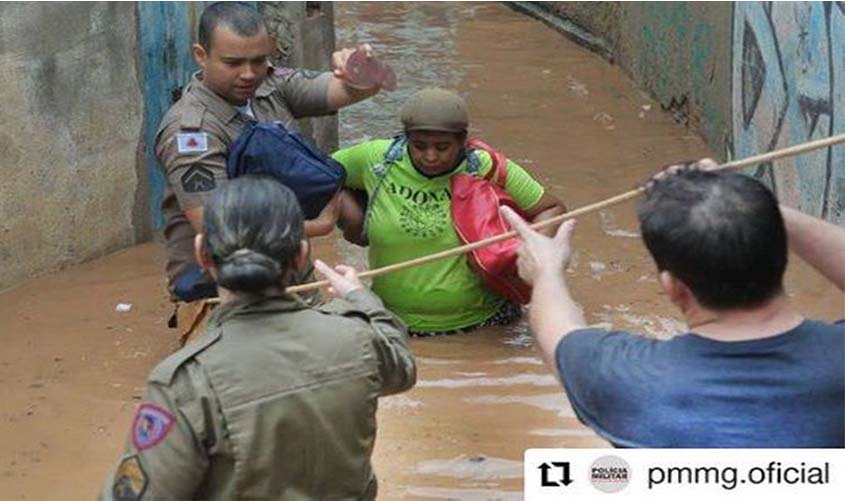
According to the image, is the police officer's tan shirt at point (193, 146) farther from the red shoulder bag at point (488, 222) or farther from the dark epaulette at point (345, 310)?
the dark epaulette at point (345, 310)

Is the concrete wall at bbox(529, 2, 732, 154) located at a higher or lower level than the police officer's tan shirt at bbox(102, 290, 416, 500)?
lower

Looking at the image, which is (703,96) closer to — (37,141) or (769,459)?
(37,141)

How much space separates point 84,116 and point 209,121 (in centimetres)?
227

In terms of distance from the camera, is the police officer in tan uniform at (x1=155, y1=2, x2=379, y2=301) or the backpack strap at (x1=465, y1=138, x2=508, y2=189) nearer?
the police officer in tan uniform at (x1=155, y1=2, x2=379, y2=301)

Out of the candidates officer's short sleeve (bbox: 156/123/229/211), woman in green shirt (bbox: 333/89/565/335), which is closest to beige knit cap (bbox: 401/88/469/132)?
woman in green shirt (bbox: 333/89/565/335)

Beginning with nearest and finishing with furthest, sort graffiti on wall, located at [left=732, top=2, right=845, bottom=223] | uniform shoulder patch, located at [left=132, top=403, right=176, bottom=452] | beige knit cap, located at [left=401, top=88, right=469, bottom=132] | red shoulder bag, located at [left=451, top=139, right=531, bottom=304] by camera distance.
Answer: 1. uniform shoulder patch, located at [left=132, top=403, right=176, bottom=452]
2. beige knit cap, located at [left=401, top=88, right=469, bottom=132]
3. red shoulder bag, located at [left=451, top=139, right=531, bottom=304]
4. graffiti on wall, located at [left=732, top=2, right=845, bottom=223]

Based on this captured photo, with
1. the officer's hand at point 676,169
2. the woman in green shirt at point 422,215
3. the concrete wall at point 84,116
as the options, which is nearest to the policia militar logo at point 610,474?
the officer's hand at point 676,169

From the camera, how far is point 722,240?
2.95m

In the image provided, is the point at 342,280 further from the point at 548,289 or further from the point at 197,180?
the point at 197,180

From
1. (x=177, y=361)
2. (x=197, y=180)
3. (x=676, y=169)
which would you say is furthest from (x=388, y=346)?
(x=197, y=180)

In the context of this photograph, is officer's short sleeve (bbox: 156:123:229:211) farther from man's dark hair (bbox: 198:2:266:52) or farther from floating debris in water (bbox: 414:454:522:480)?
floating debris in water (bbox: 414:454:522:480)

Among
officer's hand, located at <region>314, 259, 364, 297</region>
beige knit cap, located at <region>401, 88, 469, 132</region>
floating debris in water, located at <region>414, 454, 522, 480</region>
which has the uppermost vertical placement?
officer's hand, located at <region>314, 259, 364, 297</region>

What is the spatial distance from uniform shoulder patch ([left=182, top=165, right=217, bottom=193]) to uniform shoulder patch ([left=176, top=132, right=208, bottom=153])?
61mm

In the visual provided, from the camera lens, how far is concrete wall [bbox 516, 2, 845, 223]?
7.26m
